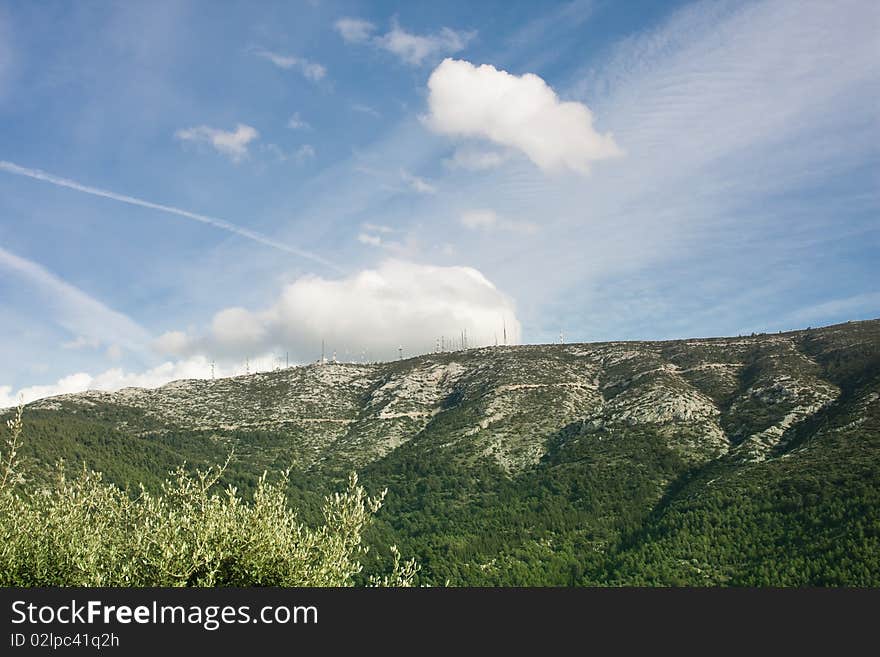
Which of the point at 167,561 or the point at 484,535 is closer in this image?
the point at 167,561

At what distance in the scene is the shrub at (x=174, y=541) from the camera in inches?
920

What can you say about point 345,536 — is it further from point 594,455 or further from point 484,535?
point 594,455

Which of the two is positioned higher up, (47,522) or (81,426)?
(81,426)

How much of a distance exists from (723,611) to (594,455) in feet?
540

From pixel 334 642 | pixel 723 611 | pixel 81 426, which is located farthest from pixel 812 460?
pixel 81 426

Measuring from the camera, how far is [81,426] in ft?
628

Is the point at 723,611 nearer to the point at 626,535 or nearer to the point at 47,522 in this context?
the point at 47,522

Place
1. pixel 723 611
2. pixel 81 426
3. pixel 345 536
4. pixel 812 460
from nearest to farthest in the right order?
1. pixel 723 611
2. pixel 345 536
3. pixel 812 460
4. pixel 81 426

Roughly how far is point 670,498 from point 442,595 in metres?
147

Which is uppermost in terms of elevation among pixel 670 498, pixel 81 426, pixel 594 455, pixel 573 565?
pixel 81 426

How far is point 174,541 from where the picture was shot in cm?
2319

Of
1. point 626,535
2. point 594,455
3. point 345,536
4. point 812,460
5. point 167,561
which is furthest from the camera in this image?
point 594,455

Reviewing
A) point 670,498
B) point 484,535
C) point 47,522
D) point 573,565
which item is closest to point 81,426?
point 484,535

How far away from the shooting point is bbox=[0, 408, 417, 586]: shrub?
920 inches
